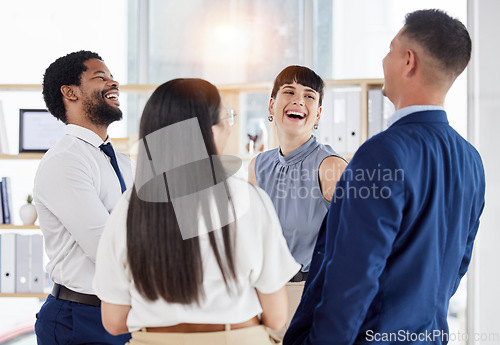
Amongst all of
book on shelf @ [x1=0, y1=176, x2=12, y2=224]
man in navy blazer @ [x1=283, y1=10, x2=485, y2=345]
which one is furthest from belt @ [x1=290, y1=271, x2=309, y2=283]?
book on shelf @ [x1=0, y1=176, x2=12, y2=224]

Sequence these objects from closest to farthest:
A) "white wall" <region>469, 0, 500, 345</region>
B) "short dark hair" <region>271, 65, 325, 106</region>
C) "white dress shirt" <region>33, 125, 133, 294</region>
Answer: "white dress shirt" <region>33, 125, 133, 294</region>
"short dark hair" <region>271, 65, 325, 106</region>
"white wall" <region>469, 0, 500, 345</region>

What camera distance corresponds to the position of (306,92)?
225 centimetres

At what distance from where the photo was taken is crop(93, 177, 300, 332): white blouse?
1135 millimetres

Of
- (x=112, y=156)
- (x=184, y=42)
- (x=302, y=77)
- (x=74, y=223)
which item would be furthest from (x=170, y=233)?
(x=184, y=42)

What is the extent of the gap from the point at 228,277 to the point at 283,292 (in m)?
0.15

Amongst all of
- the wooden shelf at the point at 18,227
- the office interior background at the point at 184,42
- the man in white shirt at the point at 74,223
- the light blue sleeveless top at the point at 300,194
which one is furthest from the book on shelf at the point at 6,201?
the light blue sleeveless top at the point at 300,194

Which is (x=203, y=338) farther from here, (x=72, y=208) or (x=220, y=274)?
(x=72, y=208)

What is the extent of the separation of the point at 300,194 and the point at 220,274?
3.02 feet

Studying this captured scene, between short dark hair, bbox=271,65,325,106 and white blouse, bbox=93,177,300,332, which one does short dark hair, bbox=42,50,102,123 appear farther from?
white blouse, bbox=93,177,300,332

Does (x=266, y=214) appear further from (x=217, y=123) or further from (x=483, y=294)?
(x=483, y=294)

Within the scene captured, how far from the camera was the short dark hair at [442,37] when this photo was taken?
1338 mm

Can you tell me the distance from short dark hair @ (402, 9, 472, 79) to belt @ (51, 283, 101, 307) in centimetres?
126

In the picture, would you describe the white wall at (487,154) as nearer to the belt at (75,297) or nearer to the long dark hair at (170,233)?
the belt at (75,297)

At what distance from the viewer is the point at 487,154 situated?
322 cm
